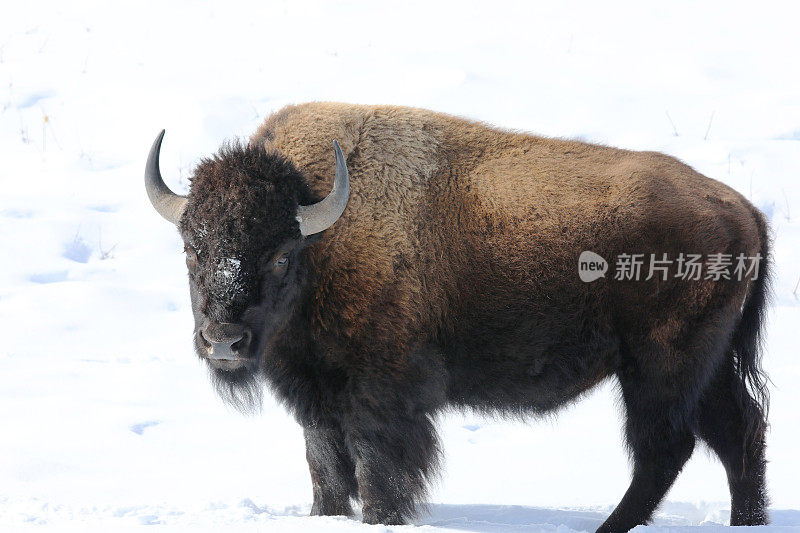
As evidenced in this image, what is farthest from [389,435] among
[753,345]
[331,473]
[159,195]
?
[753,345]

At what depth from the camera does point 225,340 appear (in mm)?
3734

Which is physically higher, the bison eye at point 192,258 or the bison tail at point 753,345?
the bison eye at point 192,258

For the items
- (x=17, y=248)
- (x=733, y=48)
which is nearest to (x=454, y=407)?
(x=17, y=248)

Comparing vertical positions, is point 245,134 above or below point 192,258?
below

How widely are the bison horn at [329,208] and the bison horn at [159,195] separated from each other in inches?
25.8

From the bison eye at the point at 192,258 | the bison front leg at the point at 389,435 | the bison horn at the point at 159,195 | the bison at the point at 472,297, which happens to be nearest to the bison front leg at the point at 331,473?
the bison at the point at 472,297

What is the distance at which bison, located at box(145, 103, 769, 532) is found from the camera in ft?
14.0

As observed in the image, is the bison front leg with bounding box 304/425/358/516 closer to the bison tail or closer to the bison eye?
the bison eye

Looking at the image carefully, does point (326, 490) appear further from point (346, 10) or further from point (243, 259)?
point (346, 10)

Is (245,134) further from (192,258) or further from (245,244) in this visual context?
(245,244)

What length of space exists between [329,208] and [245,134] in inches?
250

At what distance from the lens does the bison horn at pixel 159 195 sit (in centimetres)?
434

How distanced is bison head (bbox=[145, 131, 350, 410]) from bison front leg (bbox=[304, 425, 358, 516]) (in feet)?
1.77

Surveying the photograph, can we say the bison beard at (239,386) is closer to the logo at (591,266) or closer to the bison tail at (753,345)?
the logo at (591,266)
